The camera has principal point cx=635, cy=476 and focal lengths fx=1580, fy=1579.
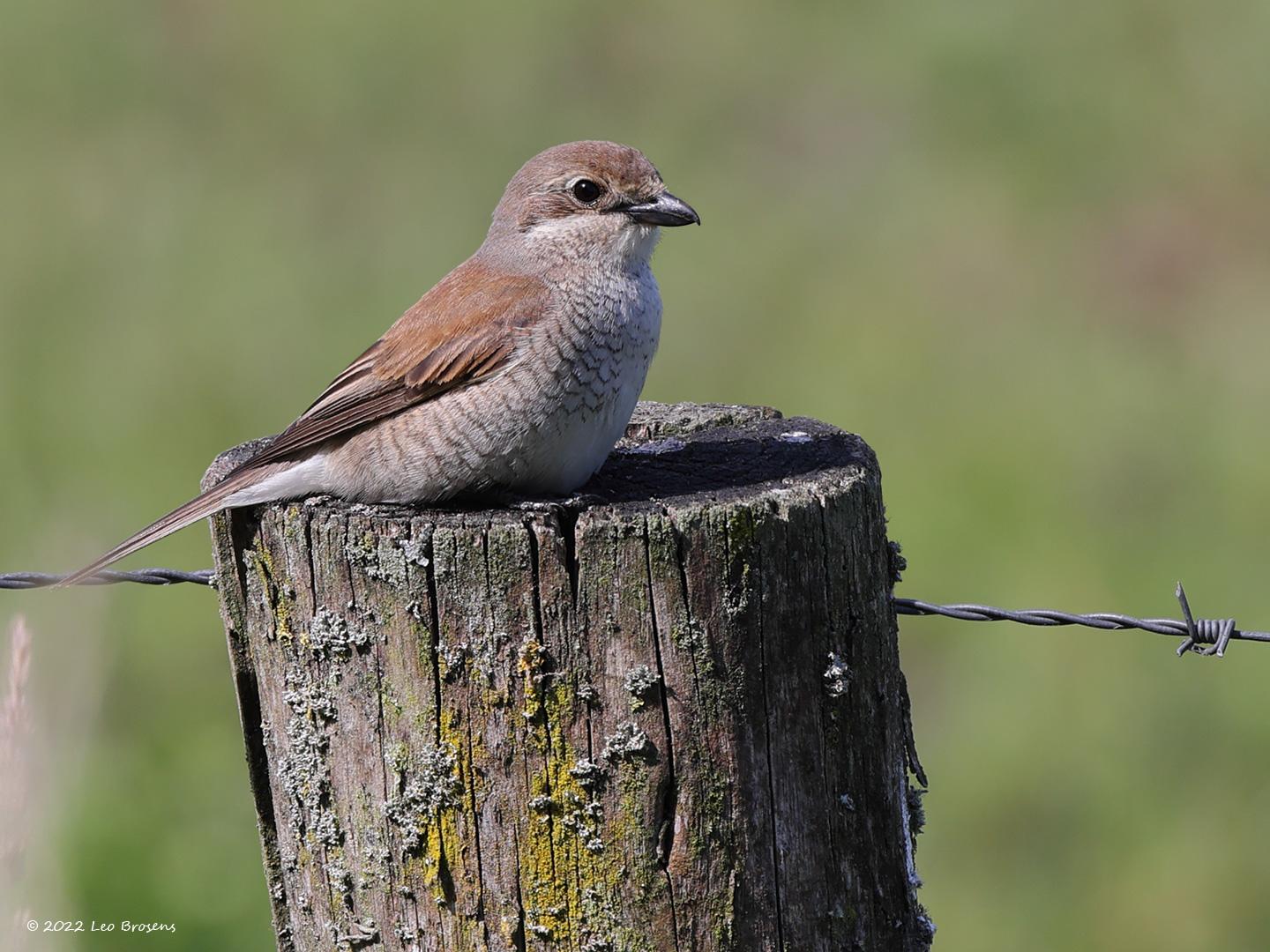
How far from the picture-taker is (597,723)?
9.66 ft

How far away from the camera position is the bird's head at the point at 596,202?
172 inches

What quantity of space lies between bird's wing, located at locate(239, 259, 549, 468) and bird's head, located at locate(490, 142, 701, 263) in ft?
1.07

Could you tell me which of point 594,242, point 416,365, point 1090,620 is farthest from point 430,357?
point 1090,620

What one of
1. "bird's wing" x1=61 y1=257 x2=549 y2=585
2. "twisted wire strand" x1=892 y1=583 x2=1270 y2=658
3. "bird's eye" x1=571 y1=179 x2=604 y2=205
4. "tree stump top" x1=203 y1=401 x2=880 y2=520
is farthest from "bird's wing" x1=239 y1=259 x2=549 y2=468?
"twisted wire strand" x1=892 y1=583 x2=1270 y2=658

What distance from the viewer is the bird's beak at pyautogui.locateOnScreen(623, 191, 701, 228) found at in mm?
4379

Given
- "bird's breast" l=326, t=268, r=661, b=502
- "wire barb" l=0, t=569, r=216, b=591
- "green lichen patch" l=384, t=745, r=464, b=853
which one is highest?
"bird's breast" l=326, t=268, r=661, b=502

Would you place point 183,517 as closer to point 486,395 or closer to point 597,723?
point 486,395

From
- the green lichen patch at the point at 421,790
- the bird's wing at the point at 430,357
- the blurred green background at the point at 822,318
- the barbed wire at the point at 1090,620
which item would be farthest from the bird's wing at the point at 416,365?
the green lichen patch at the point at 421,790

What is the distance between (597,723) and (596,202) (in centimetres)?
A: 191

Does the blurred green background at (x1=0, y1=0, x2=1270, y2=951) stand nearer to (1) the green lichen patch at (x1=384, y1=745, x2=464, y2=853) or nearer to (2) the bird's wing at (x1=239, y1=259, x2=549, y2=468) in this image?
(2) the bird's wing at (x1=239, y1=259, x2=549, y2=468)

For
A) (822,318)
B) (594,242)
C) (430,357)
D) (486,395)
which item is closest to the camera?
(486,395)

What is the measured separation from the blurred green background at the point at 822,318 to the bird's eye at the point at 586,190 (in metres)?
1.67

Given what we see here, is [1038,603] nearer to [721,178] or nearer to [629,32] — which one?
[721,178]

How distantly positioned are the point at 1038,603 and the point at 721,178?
450 centimetres
